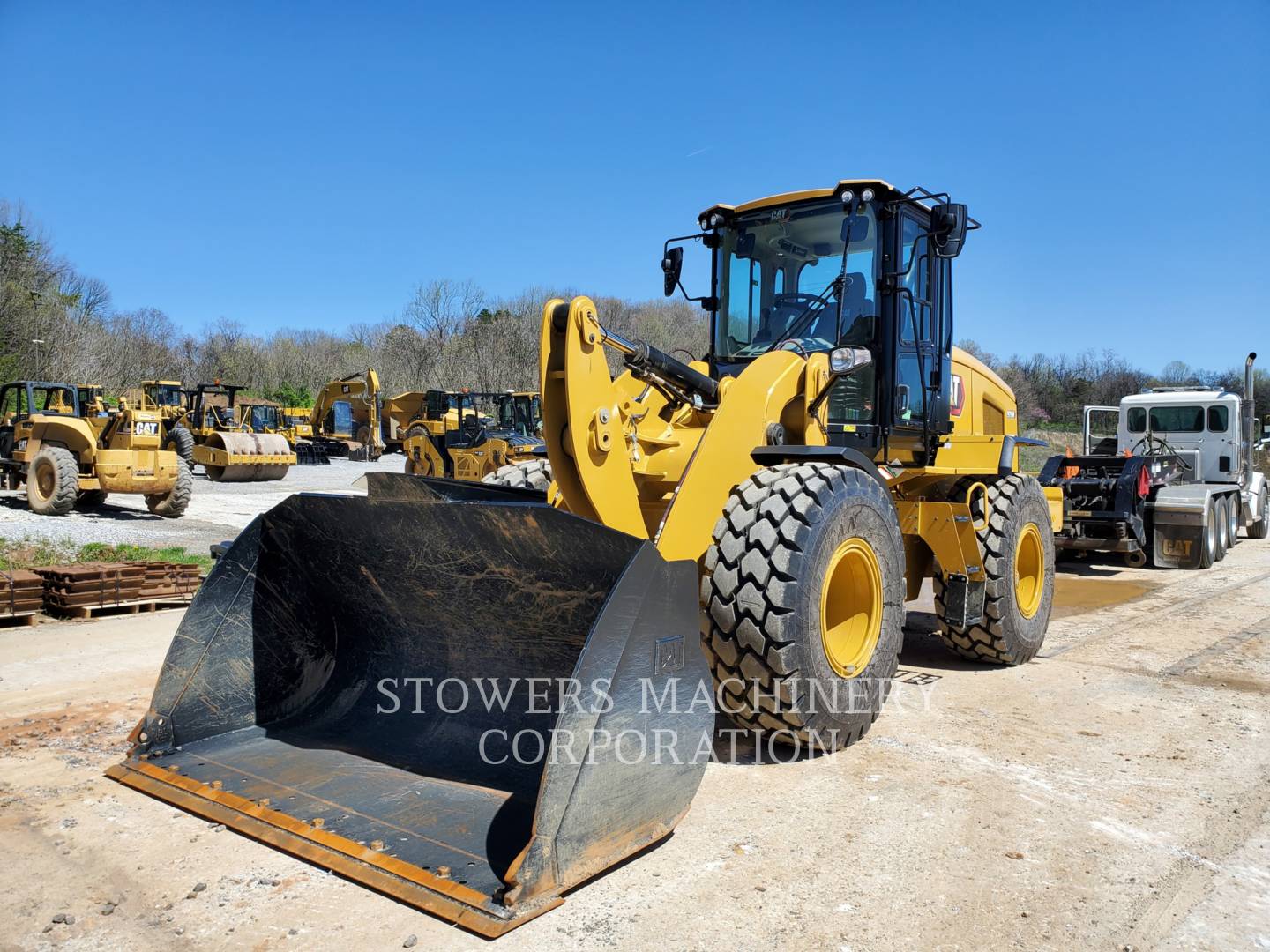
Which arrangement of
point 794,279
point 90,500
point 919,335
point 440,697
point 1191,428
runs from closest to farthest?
point 440,697 → point 794,279 → point 919,335 → point 1191,428 → point 90,500

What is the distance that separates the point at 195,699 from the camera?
4207mm

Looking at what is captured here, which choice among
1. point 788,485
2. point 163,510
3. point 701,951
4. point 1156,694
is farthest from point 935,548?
point 163,510

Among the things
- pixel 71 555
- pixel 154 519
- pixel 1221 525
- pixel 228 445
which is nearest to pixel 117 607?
pixel 71 555

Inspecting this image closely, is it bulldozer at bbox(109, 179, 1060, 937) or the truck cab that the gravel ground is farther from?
the truck cab

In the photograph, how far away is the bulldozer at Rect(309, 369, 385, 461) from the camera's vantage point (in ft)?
114

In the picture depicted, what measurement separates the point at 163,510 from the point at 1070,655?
14029 millimetres

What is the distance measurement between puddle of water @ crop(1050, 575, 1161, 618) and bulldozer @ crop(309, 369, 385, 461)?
26917 mm

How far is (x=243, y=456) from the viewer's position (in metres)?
22.4

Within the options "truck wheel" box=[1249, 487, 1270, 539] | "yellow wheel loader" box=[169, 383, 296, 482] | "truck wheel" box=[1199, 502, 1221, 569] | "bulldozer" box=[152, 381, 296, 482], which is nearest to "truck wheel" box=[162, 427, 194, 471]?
"bulldozer" box=[152, 381, 296, 482]

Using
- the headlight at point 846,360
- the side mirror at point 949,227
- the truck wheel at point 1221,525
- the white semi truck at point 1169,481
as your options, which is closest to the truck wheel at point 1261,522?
the white semi truck at point 1169,481

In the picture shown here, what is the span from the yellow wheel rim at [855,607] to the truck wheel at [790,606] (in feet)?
0.04

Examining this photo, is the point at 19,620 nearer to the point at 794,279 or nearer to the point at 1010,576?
the point at 794,279

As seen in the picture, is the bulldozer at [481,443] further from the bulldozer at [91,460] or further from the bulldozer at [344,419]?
the bulldozer at [344,419]

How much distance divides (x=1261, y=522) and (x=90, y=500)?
21.1 m
